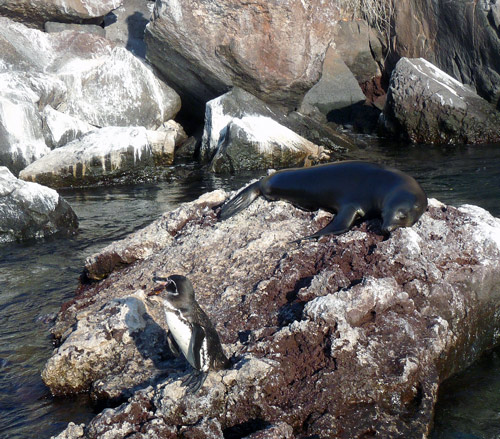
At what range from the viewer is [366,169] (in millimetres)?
5168

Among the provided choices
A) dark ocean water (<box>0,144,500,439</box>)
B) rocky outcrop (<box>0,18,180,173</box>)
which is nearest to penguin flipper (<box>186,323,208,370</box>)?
dark ocean water (<box>0,144,500,439</box>)

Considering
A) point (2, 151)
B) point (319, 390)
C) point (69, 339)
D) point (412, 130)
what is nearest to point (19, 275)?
point (69, 339)

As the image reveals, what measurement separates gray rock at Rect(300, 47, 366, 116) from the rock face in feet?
35.6

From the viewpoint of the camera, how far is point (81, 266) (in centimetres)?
652

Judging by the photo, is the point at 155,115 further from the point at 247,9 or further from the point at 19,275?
the point at 19,275

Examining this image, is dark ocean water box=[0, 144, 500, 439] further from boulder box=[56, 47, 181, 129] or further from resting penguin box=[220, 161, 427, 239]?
boulder box=[56, 47, 181, 129]

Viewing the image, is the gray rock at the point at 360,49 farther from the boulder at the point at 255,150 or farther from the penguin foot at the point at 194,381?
the penguin foot at the point at 194,381

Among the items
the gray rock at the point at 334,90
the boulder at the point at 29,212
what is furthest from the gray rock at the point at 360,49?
the boulder at the point at 29,212

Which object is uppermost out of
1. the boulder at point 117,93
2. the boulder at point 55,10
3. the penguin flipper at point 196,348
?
the boulder at point 55,10

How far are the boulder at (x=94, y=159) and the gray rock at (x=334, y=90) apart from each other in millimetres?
5364

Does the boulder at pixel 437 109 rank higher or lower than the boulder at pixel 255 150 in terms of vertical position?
higher

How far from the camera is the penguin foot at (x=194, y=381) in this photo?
3.25m

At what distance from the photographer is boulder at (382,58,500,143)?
42.8 ft

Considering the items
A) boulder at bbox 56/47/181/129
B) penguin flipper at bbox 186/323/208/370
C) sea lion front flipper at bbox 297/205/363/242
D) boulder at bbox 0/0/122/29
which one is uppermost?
boulder at bbox 0/0/122/29
